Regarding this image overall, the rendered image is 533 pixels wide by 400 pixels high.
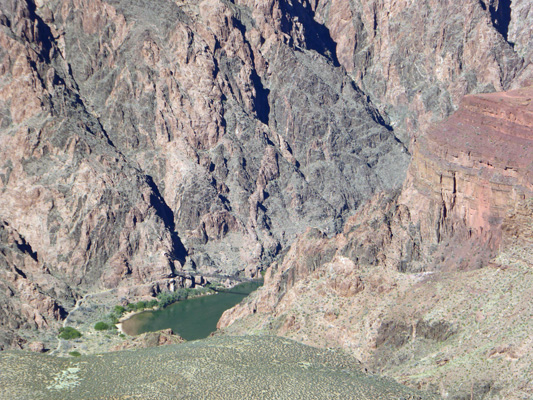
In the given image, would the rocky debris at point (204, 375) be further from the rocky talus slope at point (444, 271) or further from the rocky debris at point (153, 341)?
the rocky debris at point (153, 341)

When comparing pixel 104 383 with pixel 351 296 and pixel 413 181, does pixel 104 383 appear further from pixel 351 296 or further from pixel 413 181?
pixel 413 181

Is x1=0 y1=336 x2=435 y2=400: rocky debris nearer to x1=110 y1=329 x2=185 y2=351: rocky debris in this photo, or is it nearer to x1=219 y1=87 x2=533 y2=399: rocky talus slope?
x1=219 y1=87 x2=533 y2=399: rocky talus slope

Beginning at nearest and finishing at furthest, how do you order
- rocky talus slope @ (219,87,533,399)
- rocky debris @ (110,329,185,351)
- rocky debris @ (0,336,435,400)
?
rocky debris @ (0,336,435,400)
rocky talus slope @ (219,87,533,399)
rocky debris @ (110,329,185,351)

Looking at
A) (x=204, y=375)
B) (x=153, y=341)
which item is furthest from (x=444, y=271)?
(x=153, y=341)

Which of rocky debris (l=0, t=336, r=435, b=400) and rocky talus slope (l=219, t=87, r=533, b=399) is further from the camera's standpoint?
rocky talus slope (l=219, t=87, r=533, b=399)

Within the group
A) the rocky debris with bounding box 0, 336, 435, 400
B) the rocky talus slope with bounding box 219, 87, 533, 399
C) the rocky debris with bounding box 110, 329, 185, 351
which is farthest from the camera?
the rocky debris with bounding box 110, 329, 185, 351

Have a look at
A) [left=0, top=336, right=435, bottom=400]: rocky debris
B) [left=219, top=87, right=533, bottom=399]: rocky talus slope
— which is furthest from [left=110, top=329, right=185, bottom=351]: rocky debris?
[left=0, top=336, right=435, bottom=400]: rocky debris

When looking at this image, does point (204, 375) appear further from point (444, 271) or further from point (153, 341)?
point (444, 271)

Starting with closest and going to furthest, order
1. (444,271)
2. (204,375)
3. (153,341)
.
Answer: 1. (204,375)
2. (444,271)
3. (153,341)

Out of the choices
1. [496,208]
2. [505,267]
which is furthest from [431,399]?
[496,208]
